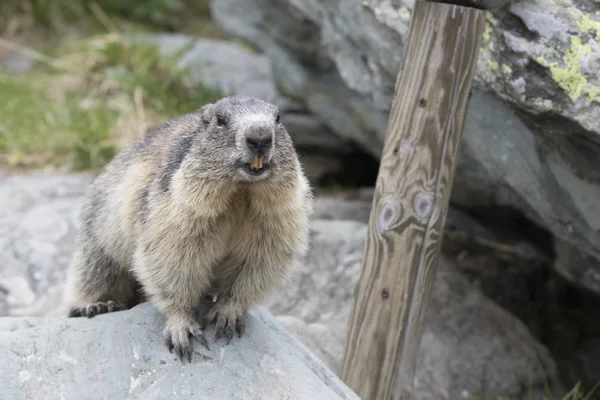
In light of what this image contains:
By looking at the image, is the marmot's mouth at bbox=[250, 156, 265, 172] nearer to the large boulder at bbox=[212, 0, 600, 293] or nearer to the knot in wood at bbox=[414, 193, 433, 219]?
the knot in wood at bbox=[414, 193, 433, 219]

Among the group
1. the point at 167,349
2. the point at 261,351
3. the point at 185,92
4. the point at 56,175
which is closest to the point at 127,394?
the point at 167,349

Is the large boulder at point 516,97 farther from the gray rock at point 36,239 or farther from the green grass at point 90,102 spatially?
the gray rock at point 36,239

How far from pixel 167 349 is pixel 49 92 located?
294 inches

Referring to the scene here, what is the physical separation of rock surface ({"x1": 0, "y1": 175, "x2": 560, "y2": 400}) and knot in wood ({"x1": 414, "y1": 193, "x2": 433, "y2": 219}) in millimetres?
1297

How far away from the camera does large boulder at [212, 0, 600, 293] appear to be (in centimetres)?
352

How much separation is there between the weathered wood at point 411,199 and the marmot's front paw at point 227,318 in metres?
0.88

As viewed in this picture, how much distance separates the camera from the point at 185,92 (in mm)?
9203

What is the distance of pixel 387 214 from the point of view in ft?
13.4

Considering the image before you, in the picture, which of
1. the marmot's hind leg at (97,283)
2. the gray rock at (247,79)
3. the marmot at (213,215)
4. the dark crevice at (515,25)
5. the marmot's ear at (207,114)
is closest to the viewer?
the marmot at (213,215)

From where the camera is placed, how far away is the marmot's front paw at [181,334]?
349 cm

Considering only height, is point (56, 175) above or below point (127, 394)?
below

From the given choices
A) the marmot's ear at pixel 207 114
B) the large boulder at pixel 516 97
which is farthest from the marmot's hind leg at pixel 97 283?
the large boulder at pixel 516 97

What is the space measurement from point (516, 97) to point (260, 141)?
5.28 feet

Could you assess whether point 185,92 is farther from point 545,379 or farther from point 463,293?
point 545,379
